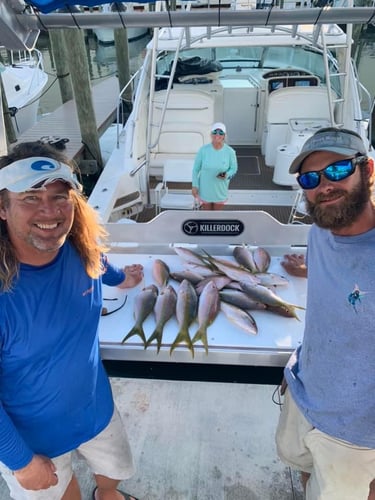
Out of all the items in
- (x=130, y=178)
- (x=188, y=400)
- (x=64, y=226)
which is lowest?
(x=188, y=400)

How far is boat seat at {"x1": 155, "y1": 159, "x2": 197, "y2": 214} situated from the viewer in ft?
13.4

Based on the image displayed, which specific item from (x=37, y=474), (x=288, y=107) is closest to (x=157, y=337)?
(x=37, y=474)

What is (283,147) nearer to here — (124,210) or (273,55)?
(124,210)

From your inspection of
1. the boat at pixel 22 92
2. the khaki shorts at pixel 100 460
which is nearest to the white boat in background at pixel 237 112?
the khaki shorts at pixel 100 460

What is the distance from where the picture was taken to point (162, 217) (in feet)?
7.14

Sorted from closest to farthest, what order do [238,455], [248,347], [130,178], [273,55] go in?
[248,347]
[238,455]
[130,178]
[273,55]

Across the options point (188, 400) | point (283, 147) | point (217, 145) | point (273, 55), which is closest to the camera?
point (188, 400)

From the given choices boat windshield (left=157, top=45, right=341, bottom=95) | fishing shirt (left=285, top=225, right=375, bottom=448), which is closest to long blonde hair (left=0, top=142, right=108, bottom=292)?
fishing shirt (left=285, top=225, right=375, bottom=448)

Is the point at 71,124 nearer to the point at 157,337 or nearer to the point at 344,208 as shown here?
the point at 157,337

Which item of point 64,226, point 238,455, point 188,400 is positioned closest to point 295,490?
point 238,455

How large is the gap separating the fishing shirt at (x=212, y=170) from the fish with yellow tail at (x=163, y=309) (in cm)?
201

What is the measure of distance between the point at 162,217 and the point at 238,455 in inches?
52.5

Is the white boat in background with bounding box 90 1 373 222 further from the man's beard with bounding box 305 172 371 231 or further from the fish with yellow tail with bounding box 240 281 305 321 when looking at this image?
the man's beard with bounding box 305 172 371 231

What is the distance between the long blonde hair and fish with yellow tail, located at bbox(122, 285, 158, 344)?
335 mm
